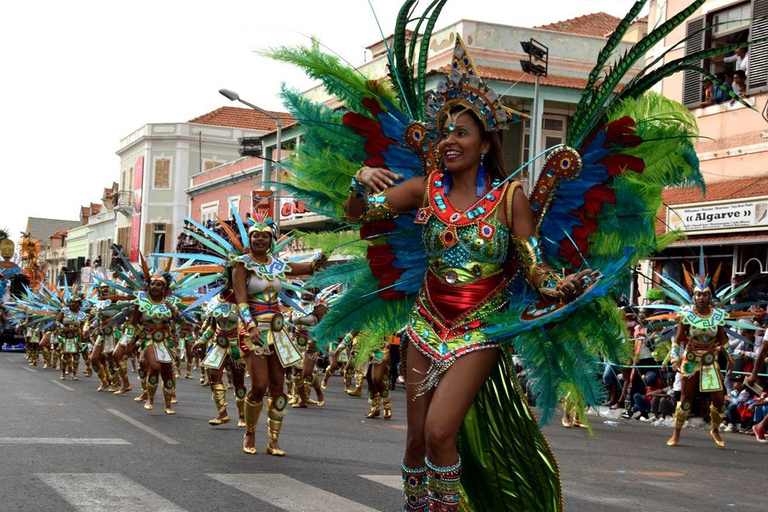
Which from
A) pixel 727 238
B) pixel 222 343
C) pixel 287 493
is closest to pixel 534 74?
pixel 727 238

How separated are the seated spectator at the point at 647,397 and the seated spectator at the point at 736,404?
1460mm

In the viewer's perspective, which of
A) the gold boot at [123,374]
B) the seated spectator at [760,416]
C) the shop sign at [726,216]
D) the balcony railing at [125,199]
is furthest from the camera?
the balcony railing at [125,199]

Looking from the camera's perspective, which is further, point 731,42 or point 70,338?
point 70,338

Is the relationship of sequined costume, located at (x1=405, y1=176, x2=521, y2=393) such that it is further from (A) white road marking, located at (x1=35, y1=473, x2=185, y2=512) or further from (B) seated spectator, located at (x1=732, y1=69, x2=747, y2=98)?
(B) seated spectator, located at (x1=732, y1=69, x2=747, y2=98)

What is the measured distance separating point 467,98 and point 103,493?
145 inches

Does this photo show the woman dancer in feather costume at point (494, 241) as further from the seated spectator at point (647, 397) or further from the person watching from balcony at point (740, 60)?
the person watching from balcony at point (740, 60)

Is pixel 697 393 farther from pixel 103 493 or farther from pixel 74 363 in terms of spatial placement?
pixel 74 363

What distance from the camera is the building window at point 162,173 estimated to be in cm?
6297

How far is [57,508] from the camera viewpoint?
260 inches

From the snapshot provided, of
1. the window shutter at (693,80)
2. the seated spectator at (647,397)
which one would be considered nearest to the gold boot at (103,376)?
the seated spectator at (647,397)

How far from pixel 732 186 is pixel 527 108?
9940 mm

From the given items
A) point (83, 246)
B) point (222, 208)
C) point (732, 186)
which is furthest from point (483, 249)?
point (83, 246)

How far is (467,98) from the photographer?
5641 millimetres

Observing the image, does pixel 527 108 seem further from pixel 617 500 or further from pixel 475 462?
pixel 475 462
